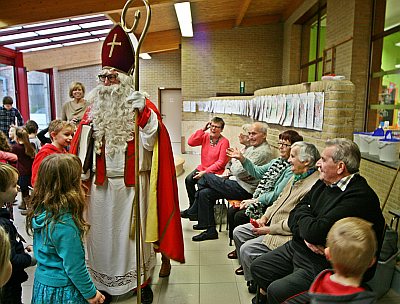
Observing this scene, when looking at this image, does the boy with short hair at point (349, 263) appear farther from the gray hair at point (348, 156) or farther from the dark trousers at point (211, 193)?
the dark trousers at point (211, 193)

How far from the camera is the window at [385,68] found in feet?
16.8

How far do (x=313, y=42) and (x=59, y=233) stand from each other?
8.73 m

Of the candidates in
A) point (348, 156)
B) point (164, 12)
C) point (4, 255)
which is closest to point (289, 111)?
point (348, 156)

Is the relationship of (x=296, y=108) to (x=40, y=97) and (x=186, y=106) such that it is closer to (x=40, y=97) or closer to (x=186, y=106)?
(x=186, y=106)

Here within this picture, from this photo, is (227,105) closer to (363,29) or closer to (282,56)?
(363,29)

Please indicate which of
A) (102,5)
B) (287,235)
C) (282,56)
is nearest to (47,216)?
(287,235)

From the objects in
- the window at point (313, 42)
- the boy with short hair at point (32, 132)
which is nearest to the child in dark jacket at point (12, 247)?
the boy with short hair at point (32, 132)

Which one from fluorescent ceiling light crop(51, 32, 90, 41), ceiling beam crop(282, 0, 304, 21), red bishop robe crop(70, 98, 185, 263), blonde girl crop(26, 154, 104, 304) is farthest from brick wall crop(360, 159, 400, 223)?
fluorescent ceiling light crop(51, 32, 90, 41)

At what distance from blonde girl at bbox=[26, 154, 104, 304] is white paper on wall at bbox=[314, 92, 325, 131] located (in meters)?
1.89

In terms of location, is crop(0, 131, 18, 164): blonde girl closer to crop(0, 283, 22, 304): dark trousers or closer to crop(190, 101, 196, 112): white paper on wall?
crop(0, 283, 22, 304): dark trousers

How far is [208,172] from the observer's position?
157 inches

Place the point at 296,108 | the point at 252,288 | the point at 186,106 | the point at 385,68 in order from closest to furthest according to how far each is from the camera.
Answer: the point at 252,288
the point at 296,108
the point at 385,68
the point at 186,106

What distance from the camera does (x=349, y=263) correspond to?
1.15 m

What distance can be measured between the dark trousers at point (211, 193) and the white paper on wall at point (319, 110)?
110cm
